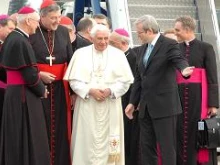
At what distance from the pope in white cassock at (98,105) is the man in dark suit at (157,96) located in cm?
32

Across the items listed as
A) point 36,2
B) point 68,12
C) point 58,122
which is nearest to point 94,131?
point 58,122

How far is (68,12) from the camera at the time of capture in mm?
18406

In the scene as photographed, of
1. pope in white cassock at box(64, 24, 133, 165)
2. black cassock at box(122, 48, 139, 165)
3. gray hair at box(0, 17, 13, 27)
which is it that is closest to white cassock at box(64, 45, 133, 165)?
pope in white cassock at box(64, 24, 133, 165)

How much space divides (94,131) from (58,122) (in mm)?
509

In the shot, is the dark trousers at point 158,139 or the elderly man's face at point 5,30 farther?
the elderly man's face at point 5,30

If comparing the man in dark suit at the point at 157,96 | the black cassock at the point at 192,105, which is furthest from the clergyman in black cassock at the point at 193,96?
the man in dark suit at the point at 157,96

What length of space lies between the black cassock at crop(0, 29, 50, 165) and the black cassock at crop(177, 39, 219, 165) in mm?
1928

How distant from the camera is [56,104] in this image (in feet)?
26.1

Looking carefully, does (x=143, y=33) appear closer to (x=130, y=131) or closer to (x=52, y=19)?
(x=52, y=19)

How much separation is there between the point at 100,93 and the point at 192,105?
4.59 ft

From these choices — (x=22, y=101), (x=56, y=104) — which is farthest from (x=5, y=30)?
(x=22, y=101)

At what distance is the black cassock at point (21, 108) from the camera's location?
7.26m

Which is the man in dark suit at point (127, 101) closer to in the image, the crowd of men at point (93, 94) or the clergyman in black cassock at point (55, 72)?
the crowd of men at point (93, 94)

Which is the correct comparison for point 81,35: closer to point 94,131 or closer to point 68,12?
point 94,131
